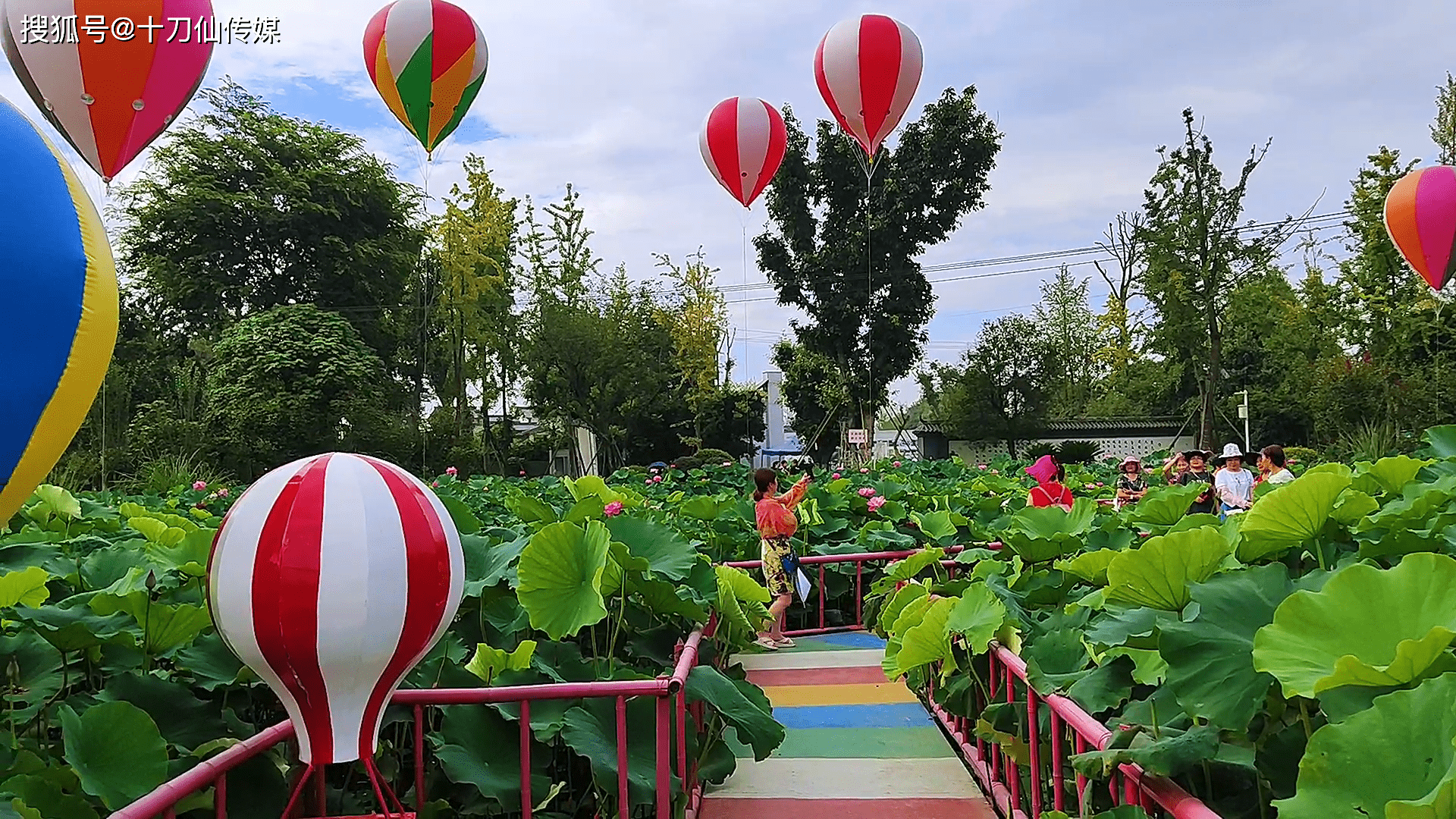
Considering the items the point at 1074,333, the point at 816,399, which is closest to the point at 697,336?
the point at 816,399

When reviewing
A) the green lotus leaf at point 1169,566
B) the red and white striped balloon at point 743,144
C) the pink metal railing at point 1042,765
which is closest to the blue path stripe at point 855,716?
the pink metal railing at point 1042,765

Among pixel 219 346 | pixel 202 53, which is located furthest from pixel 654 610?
pixel 219 346

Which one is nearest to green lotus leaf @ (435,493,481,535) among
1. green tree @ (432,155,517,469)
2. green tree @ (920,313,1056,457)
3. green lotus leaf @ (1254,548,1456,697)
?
green lotus leaf @ (1254,548,1456,697)

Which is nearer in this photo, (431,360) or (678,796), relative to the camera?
(678,796)

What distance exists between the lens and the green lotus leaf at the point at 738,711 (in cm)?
250

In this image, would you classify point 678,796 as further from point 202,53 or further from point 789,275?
point 789,275

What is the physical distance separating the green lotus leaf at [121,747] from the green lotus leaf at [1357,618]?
1633 mm

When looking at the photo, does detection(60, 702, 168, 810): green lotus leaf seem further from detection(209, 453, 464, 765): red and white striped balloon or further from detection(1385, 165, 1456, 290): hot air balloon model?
detection(1385, 165, 1456, 290): hot air balloon model

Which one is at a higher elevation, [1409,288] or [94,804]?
[1409,288]

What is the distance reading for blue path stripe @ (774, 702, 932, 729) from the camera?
13.6 feet

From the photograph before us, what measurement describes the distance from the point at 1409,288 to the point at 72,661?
21.4m

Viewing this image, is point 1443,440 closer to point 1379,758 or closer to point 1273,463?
point 1379,758

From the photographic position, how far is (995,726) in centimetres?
263

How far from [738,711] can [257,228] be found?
21.9 metres
